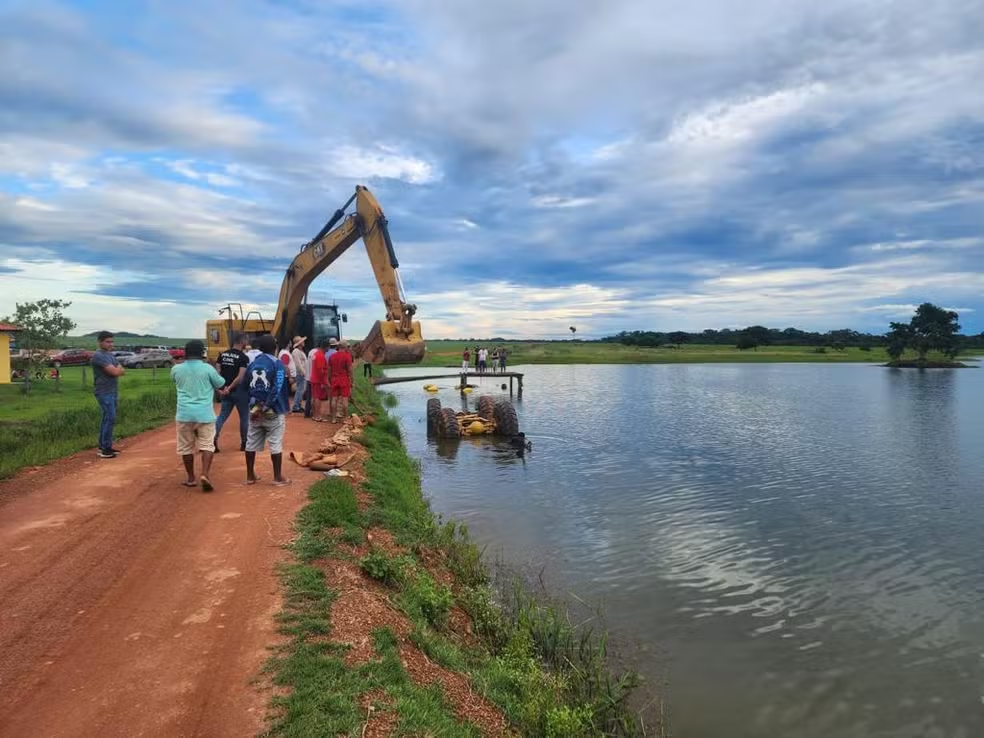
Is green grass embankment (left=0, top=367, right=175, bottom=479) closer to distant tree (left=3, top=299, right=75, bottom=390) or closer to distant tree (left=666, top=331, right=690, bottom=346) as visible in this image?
distant tree (left=3, top=299, right=75, bottom=390)

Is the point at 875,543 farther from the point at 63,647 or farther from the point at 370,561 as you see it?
the point at 63,647

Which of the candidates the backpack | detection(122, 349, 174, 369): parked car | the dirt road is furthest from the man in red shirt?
detection(122, 349, 174, 369): parked car

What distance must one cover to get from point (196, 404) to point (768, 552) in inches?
403

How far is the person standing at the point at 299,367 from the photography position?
57.3ft

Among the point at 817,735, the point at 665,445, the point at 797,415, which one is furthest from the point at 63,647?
the point at 797,415

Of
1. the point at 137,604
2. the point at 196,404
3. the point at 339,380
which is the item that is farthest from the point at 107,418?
the point at 137,604

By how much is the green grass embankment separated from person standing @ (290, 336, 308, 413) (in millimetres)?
3572

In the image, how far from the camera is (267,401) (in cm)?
952

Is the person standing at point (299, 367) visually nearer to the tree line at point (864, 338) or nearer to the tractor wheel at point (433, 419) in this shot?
the tractor wheel at point (433, 419)

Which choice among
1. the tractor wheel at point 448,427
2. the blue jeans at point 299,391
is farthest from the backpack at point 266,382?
the tractor wheel at point 448,427

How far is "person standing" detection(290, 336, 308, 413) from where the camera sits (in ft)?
57.3

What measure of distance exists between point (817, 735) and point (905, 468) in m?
15.6

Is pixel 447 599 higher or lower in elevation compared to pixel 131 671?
lower

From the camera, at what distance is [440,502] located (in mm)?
15156
